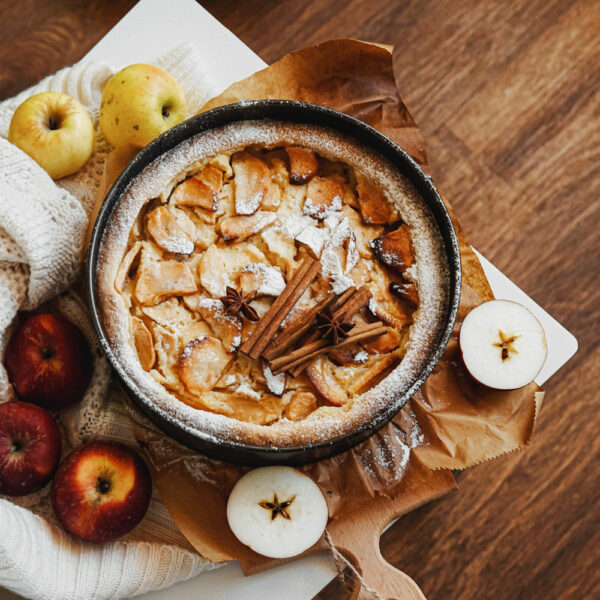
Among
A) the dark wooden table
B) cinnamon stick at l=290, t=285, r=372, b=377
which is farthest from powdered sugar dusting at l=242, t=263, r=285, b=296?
the dark wooden table

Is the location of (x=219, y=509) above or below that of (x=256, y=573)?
above

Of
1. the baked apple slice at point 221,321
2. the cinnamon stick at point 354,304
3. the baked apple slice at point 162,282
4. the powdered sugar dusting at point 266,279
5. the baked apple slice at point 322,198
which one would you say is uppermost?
the baked apple slice at point 322,198

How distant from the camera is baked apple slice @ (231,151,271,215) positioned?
1.57 metres

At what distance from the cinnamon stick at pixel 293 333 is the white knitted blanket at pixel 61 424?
1.46 feet

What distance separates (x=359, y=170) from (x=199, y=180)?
0.38 meters

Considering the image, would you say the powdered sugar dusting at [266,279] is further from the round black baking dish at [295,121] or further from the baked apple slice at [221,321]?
the round black baking dish at [295,121]

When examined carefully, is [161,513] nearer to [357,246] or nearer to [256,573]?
[256,573]

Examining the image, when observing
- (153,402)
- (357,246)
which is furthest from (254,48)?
(153,402)

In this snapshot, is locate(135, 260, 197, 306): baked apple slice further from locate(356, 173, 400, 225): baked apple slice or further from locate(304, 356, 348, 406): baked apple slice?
locate(356, 173, 400, 225): baked apple slice

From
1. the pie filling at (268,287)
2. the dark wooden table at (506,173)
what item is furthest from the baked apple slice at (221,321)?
the dark wooden table at (506,173)

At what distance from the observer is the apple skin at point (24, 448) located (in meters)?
1.53

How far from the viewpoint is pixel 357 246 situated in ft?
5.18

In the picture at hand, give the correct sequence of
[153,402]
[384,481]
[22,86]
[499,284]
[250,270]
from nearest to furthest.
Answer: [153,402] → [250,270] → [384,481] → [499,284] → [22,86]

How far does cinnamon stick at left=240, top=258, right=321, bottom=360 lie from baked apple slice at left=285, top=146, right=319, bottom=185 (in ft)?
0.71
